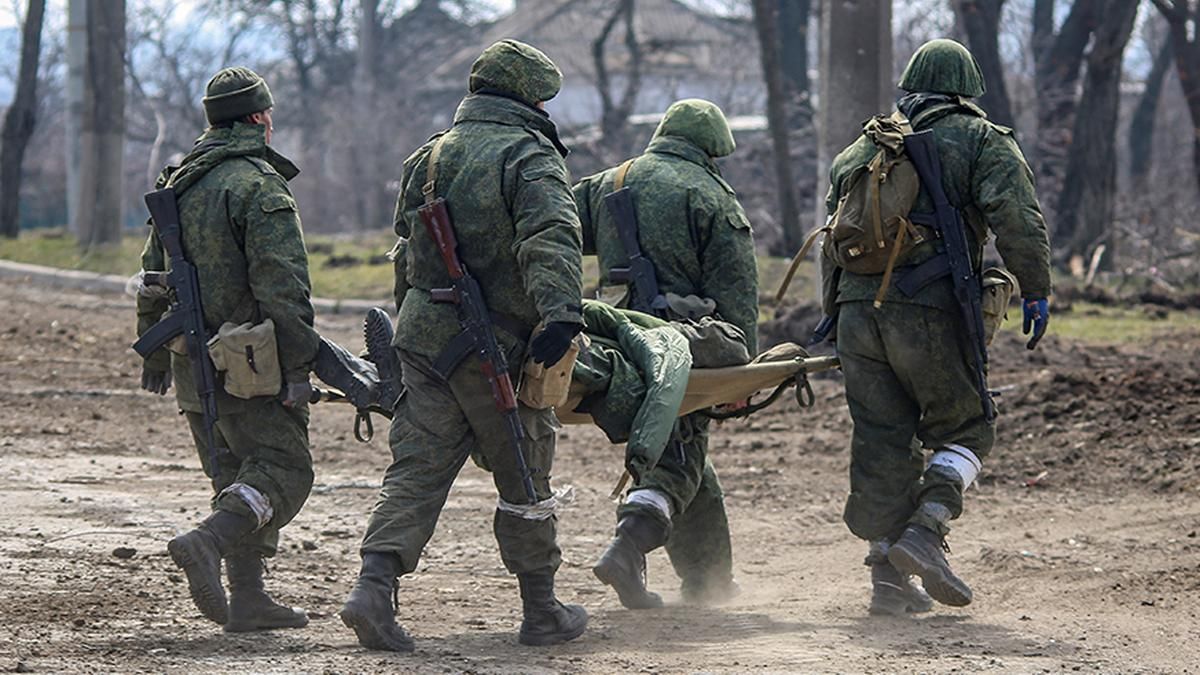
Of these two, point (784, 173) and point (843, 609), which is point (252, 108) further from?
point (784, 173)

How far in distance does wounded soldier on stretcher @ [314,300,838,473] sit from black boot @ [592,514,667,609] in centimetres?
54

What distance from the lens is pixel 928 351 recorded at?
23.1 feet

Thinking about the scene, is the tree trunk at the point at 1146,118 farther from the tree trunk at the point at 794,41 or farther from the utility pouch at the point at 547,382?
the utility pouch at the point at 547,382

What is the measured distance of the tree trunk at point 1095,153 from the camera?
1900 centimetres

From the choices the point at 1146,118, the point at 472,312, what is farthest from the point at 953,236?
the point at 1146,118

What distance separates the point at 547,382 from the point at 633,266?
1498 millimetres

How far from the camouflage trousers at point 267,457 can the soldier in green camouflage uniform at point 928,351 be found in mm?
2220

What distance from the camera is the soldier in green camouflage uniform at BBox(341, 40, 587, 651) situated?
6.01 m

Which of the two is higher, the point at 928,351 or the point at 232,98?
the point at 232,98

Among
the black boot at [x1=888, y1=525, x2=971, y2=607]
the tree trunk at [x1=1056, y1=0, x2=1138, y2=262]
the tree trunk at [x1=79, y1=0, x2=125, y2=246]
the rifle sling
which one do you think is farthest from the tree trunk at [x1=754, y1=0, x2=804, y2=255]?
the rifle sling

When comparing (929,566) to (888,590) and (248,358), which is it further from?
(248,358)

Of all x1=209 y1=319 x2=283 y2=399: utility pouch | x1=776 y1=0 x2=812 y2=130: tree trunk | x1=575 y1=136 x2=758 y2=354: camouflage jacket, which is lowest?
x1=209 y1=319 x2=283 y2=399: utility pouch

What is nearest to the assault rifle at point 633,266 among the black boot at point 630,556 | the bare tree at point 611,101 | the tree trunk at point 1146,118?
the black boot at point 630,556

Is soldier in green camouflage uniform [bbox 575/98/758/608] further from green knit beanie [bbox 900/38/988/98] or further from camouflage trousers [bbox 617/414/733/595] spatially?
green knit beanie [bbox 900/38/988/98]
